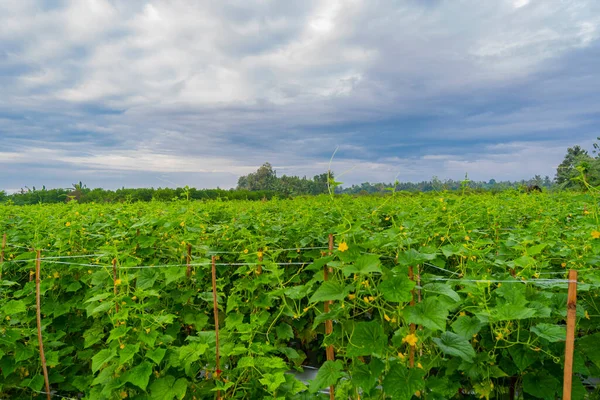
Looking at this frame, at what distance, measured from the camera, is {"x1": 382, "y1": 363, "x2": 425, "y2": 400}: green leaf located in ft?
5.93

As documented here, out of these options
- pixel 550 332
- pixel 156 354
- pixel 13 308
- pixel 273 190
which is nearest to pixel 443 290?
pixel 550 332

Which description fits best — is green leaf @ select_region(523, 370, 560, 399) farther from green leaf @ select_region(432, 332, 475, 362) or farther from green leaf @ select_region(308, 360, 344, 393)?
green leaf @ select_region(308, 360, 344, 393)

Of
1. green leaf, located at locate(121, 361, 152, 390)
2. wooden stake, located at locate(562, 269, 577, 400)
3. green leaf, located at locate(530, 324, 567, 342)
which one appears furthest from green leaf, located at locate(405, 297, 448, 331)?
green leaf, located at locate(121, 361, 152, 390)

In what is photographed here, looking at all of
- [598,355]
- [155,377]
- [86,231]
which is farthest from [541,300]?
[86,231]

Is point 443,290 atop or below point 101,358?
atop

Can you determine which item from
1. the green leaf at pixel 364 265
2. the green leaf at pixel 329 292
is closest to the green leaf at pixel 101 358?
the green leaf at pixel 329 292

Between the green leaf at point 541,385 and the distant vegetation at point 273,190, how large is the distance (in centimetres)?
102

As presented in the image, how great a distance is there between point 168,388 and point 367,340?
1397mm

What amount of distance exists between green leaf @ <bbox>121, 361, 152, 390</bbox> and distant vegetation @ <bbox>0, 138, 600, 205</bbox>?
145 centimetres

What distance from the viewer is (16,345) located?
3121mm

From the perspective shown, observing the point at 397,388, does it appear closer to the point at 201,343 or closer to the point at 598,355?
the point at 598,355

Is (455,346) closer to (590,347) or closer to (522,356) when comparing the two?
(522,356)

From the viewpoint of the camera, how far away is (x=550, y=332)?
72.9 inches

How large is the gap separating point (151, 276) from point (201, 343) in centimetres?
64
